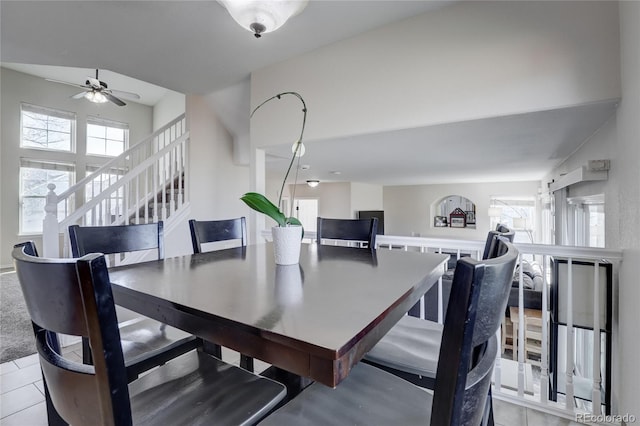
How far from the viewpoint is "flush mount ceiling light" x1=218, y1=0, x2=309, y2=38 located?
1.53 m

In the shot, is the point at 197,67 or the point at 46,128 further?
the point at 46,128

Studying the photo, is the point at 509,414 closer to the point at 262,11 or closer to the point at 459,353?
the point at 459,353

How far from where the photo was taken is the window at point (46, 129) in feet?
19.1

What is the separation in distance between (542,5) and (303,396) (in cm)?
240

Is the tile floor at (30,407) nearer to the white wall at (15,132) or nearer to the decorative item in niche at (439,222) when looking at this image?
the white wall at (15,132)

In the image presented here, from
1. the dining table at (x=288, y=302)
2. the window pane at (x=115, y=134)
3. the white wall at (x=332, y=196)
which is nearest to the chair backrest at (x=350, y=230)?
the dining table at (x=288, y=302)

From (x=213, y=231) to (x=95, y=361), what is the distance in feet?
4.29

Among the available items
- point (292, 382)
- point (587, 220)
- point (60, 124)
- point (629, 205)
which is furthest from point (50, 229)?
point (60, 124)

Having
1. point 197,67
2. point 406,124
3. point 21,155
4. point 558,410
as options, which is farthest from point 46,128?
point 558,410

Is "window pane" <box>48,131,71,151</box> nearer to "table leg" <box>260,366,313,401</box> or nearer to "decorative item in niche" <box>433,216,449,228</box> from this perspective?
"table leg" <box>260,366,313,401</box>

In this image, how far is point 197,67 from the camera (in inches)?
116

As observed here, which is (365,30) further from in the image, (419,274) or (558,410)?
(558,410)

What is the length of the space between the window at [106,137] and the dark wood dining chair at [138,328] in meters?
6.80

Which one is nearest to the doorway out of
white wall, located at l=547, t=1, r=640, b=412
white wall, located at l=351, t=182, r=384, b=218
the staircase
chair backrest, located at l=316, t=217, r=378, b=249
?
white wall, located at l=351, t=182, r=384, b=218
